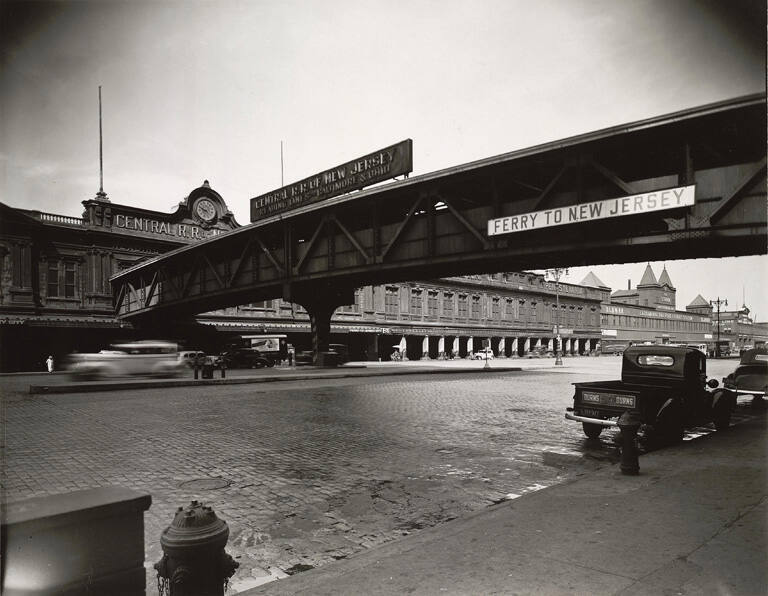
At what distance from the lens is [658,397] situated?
954 centimetres

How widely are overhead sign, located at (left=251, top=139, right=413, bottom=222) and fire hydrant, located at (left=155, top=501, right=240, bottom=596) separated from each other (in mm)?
16557

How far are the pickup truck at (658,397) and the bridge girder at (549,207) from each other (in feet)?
12.3

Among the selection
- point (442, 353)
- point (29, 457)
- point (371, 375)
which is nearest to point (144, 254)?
point (371, 375)

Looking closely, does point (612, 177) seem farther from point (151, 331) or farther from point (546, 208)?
point (151, 331)

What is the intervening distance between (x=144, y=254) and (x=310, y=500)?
4348 centimetres

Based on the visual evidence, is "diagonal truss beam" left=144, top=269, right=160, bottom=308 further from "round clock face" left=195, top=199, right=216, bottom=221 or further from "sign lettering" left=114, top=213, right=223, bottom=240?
"round clock face" left=195, top=199, right=216, bottom=221

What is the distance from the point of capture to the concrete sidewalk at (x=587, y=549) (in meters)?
3.85

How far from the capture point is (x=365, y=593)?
12.2ft

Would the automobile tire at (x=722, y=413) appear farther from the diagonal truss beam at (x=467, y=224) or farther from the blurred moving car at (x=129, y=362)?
the blurred moving car at (x=129, y=362)

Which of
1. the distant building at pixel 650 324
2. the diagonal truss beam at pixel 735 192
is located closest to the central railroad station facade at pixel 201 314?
the diagonal truss beam at pixel 735 192

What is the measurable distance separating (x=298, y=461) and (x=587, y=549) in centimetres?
497

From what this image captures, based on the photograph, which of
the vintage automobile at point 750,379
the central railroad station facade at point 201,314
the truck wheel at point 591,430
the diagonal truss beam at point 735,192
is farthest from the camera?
the central railroad station facade at point 201,314

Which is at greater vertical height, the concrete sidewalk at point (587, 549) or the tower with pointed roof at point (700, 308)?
the tower with pointed roof at point (700, 308)

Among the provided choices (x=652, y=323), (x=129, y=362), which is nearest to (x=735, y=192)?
(x=129, y=362)
